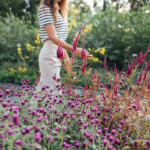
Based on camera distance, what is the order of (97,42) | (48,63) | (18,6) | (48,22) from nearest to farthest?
(48,22) → (48,63) → (97,42) → (18,6)

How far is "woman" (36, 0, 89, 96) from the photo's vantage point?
2598 mm

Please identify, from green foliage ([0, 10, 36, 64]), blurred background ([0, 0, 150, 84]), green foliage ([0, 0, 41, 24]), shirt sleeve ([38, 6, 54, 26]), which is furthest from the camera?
green foliage ([0, 0, 41, 24])

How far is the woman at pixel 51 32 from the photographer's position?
260 cm

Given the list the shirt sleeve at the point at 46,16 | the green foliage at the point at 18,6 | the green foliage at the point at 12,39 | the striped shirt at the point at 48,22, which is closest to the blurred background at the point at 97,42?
the green foliage at the point at 12,39

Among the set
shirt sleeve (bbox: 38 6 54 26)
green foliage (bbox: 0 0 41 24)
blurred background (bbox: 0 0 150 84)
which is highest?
green foliage (bbox: 0 0 41 24)

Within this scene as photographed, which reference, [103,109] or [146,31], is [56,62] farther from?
[146,31]

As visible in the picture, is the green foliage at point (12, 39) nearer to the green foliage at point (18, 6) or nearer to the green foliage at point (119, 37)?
the green foliage at point (119, 37)

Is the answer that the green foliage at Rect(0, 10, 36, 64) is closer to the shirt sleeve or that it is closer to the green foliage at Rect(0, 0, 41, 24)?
the shirt sleeve

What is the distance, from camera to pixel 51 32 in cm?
259

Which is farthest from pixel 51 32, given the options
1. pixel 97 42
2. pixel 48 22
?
pixel 97 42

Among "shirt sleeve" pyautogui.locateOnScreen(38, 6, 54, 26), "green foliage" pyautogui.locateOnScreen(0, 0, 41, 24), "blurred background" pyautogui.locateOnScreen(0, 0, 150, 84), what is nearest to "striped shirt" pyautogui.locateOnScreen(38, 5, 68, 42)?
"shirt sleeve" pyautogui.locateOnScreen(38, 6, 54, 26)

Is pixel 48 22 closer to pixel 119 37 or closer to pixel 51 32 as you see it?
pixel 51 32

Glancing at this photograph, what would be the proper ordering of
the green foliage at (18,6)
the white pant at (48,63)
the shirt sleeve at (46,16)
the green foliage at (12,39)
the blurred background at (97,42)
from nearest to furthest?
the shirt sleeve at (46,16) → the white pant at (48,63) → the blurred background at (97,42) → the green foliage at (12,39) → the green foliage at (18,6)

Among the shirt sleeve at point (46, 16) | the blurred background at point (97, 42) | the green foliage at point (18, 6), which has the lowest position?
the blurred background at point (97, 42)
